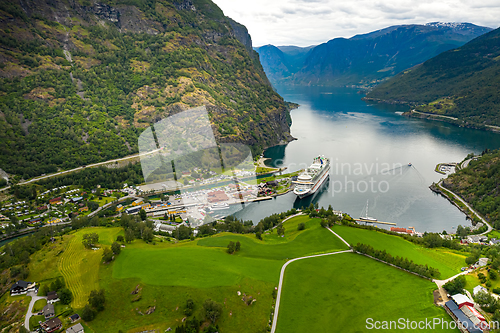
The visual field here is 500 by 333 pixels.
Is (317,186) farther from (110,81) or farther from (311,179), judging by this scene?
(110,81)

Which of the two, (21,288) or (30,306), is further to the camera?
(21,288)

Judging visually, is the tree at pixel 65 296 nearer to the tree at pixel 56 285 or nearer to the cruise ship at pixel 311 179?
the tree at pixel 56 285

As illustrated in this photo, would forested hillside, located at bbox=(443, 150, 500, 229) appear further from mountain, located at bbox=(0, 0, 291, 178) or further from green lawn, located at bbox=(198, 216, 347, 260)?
mountain, located at bbox=(0, 0, 291, 178)

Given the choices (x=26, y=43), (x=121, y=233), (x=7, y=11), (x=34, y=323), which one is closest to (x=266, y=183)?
(x=121, y=233)

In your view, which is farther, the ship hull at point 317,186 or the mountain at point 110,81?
the mountain at point 110,81

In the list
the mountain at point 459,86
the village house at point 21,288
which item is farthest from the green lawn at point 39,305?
the mountain at point 459,86

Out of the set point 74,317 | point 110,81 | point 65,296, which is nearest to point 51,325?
point 74,317

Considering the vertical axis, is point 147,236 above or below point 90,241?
below
